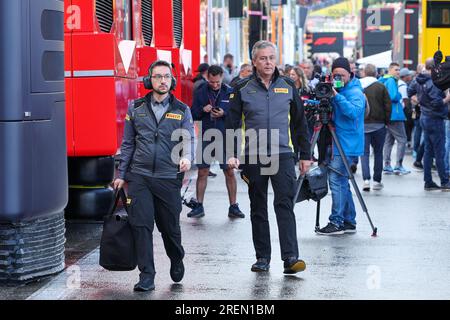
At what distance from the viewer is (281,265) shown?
30.5ft

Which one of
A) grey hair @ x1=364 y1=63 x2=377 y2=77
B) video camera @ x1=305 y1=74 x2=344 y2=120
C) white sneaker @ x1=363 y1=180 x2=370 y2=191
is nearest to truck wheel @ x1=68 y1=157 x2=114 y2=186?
video camera @ x1=305 y1=74 x2=344 y2=120

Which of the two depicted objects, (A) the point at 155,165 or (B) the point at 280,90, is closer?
(A) the point at 155,165

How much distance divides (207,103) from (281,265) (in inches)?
156

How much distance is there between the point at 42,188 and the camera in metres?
8.23

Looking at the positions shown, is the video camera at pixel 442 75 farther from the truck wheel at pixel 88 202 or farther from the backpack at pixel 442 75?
the truck wheel at pixel 88 202

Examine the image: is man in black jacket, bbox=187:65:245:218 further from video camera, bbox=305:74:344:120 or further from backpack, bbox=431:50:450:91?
backpack, bbox=431:50:450:91

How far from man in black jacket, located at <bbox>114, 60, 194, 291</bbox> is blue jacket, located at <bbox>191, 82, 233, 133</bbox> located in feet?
14.9

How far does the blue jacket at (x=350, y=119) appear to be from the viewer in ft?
36.5

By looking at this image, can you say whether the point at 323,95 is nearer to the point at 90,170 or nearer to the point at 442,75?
the point at 442,75

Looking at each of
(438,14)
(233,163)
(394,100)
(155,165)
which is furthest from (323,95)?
(438,14)

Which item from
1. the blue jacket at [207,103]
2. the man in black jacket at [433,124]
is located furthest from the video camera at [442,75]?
the man in black jacket at [433,124]

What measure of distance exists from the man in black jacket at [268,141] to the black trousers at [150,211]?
0.80 m

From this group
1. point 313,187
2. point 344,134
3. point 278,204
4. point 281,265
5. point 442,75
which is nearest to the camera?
point 278,204
